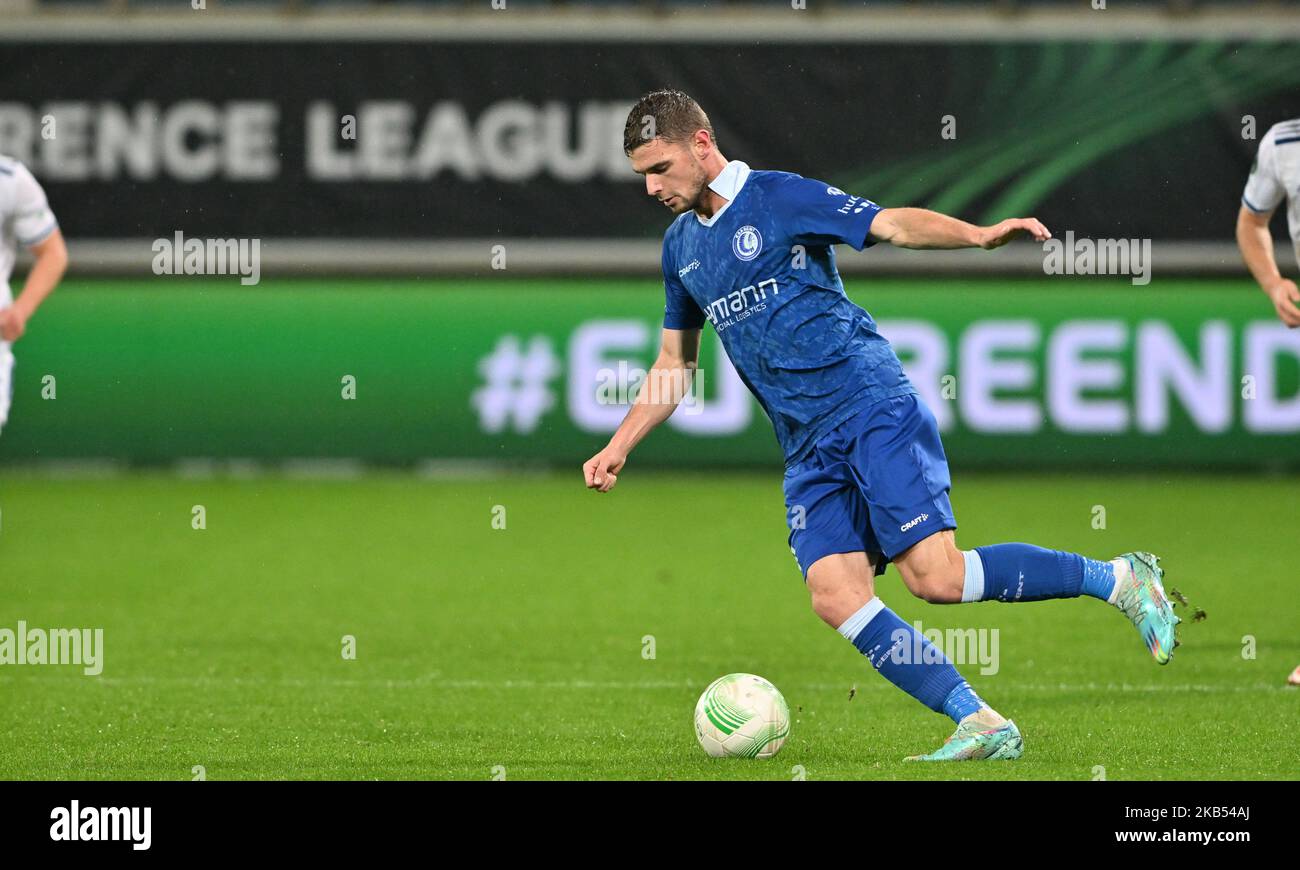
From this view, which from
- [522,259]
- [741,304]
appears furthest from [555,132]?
[741,304]

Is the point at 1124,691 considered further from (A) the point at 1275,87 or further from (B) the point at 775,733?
(A) the point at 1275,87

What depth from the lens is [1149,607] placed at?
5781 mm

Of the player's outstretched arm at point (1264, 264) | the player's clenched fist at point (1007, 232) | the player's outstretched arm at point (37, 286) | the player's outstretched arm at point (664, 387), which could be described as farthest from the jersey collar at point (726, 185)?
the player's outstretched arm at point (37, 286)

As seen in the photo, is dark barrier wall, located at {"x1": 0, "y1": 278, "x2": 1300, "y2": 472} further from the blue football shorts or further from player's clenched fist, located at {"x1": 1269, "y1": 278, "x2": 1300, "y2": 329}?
the blue football shorts

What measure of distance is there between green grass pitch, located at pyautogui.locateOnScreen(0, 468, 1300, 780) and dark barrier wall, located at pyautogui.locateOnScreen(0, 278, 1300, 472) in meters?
0.41

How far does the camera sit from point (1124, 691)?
7.18 metres

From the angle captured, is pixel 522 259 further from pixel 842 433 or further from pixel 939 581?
pixel 939 581

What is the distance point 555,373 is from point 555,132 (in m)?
1.85

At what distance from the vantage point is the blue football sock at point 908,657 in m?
5.69

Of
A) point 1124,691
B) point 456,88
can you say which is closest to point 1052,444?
point 456,88

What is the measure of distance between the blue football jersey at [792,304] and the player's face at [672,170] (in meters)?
0.11

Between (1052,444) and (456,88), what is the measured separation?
17.3 ft

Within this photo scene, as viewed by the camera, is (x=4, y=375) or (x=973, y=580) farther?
(x=4, y=375)

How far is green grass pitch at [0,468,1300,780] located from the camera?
595 cm
